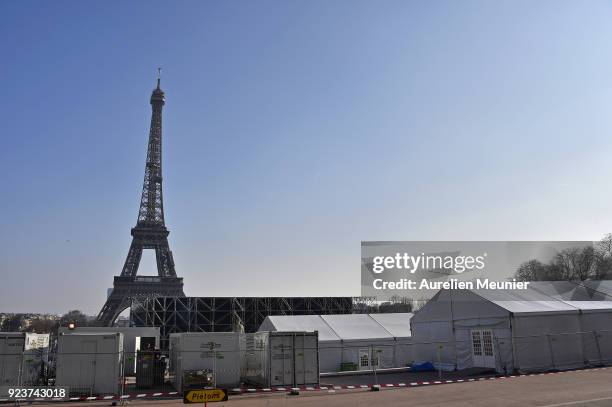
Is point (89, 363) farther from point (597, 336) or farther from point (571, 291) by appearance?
point (571, 291)

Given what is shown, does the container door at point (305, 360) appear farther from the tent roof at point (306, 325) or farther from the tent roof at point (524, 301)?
the tent roof at point (524, 301)

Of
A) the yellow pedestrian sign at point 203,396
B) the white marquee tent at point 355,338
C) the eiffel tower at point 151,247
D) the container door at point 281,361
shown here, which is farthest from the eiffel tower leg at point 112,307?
the yellow pedestrian sign at point 203,396

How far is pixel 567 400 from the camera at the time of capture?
44.1ft

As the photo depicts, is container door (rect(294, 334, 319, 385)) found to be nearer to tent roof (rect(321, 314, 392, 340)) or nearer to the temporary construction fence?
the temporary construction fence

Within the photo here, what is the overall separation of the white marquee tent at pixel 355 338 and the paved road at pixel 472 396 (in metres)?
9.35

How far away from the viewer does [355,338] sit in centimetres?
2878

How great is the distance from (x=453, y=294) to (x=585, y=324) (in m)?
6.40

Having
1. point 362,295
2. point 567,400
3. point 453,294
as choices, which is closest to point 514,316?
point 453,294

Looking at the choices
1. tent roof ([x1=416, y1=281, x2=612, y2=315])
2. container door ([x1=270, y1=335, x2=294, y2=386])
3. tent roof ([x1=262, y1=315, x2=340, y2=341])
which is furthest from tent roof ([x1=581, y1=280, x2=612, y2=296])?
container door ([x1=270, y1=335, x2=294, y2=386])

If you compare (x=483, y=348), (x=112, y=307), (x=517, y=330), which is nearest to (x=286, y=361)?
(x=483, y=348)

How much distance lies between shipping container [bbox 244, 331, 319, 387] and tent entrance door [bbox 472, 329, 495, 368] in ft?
30.6

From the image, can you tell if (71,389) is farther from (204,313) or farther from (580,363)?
(204,313)

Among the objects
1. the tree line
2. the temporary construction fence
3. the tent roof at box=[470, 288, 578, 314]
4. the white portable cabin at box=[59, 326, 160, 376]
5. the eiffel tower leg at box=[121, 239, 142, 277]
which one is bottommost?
the temporary construction fence

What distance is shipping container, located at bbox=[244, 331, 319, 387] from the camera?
18828 mm
